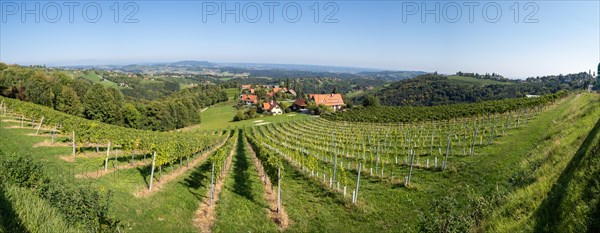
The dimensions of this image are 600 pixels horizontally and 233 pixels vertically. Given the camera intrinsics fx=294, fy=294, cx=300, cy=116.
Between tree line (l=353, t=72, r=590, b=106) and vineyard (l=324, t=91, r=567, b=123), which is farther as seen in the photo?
tree line (l=353, t=72, r=590, b=106)

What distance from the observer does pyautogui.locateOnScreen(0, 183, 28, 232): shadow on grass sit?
12.2 feet

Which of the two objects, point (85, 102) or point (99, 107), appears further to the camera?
point (99, 107)

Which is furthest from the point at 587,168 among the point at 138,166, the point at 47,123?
the point at 47,123

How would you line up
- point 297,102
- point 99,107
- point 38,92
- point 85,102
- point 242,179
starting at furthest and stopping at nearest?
point 297,102, point 99,107, point 85,102, point 38,92, point 242,179

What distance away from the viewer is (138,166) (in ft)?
77.8

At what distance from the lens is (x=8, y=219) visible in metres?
3.89

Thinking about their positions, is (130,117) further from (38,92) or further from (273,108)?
(273,108)

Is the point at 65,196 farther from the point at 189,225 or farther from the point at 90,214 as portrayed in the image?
the point at 189,225

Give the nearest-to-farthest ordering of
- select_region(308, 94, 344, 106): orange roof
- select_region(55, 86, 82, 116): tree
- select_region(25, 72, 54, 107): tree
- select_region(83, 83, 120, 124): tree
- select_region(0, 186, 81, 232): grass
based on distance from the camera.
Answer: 1. select_region(0, 186, 81, 232): grass
2. select_region(25, 72, 54, 107): tree
3. select_region(55, 86, 82, 116): tree
4. select_region(83, 83, 120, 124): tree
5. select_region(308, 94, 344, 106): orange roof

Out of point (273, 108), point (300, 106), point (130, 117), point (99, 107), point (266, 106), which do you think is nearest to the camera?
point (99, 107)

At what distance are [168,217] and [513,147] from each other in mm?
27957

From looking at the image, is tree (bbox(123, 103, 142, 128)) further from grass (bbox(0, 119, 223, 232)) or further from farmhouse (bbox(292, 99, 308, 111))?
farmhouse (bbox(292, 99, 308, 111))

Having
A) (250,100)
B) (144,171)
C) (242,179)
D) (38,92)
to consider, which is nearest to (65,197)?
(144,171)


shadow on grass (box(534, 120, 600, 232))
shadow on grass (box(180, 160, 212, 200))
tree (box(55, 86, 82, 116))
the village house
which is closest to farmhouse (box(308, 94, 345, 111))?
the village house
